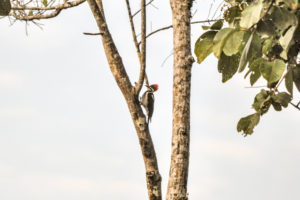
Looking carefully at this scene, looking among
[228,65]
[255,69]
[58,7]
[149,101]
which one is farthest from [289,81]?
[149,101]

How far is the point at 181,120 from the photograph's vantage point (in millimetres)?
3578

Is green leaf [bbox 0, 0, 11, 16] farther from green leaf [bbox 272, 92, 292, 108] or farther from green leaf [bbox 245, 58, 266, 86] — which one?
green leaf [bbox 272, 92, 292, 108]

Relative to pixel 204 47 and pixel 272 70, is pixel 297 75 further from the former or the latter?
pixel 204 47

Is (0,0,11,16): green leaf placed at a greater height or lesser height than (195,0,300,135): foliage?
greater

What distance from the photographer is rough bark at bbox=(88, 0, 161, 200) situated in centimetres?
453

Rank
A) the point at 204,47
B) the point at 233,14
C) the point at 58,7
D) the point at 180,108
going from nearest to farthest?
1. the point at 204,47
2. the point at 233,14
3. the point at 180,108
4. the point at 58,7

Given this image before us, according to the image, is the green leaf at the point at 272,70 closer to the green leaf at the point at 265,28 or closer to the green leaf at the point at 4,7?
the green leaf at the point at 265,28

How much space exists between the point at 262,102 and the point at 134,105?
243 cm

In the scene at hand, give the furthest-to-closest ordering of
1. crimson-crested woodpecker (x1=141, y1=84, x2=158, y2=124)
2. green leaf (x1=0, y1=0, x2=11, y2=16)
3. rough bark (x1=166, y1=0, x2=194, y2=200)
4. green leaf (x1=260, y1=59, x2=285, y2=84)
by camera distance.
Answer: crimson-crested woodpecker (x1=141, y1=84, x2=158, y2=124) < rough bark (x1=166, y1=0, x2=194, y2=200) < green leaf (x1=0, y1=0, x2=11, y2=16) < green leaf (x1=260, y1=59, x2=285, y2=84)

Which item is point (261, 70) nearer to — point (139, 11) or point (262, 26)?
point (262, 26)

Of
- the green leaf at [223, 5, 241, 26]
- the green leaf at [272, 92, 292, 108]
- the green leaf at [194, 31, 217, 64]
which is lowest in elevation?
Result: the green leaf at [272, 92, 292, 108]

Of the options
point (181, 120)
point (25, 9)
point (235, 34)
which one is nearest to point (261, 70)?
point (235, 34)

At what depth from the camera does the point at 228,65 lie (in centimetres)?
212

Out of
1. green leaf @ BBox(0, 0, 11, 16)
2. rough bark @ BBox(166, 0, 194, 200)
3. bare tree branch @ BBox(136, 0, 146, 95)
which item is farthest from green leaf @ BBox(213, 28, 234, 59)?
bare tree branch @ BBox(136, 0, 146, 95)
